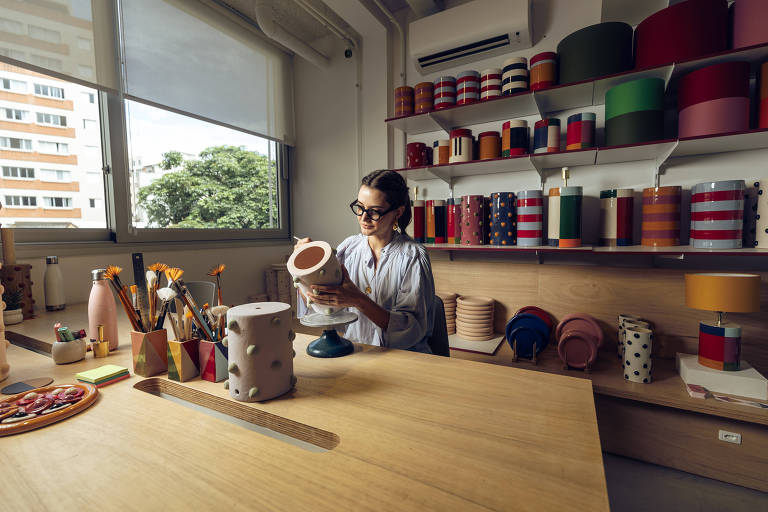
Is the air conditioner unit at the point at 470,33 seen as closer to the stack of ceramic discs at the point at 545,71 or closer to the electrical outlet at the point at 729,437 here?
the stack of ceramic discs at the point at 545,71

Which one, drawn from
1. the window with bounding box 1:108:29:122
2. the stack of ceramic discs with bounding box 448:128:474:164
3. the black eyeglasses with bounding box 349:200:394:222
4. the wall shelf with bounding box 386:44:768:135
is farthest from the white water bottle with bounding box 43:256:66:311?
the stack of ceramic discs with bounding box 448:128:474:164

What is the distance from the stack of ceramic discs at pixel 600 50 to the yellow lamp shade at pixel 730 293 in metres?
1.08

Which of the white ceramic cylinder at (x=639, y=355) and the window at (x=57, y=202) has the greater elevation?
the window at (x=57, y=202)

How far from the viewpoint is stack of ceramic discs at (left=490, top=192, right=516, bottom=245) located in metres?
2.01

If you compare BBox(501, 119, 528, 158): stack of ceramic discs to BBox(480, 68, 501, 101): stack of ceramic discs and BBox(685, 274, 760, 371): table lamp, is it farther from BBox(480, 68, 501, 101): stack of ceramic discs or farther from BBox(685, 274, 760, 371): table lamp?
BBox(685, 274, 760, 371): table lamp

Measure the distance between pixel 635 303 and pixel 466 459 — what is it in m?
1.72

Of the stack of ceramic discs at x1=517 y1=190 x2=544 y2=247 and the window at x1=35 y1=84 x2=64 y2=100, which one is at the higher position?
the window at x1=35 y1=84 x2=64 y2=100

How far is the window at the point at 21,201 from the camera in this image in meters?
1.81

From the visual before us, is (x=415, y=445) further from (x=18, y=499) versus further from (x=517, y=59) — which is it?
(x=517, y=59)

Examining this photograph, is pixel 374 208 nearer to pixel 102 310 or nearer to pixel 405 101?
pixel 102 310

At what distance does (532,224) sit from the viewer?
6.32ft

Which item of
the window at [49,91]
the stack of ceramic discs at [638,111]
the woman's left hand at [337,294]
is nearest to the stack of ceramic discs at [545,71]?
the stack of ceramic discs at [638,111]

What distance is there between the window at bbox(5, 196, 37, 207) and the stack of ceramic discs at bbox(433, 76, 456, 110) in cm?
231

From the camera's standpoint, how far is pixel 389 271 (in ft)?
4.50
